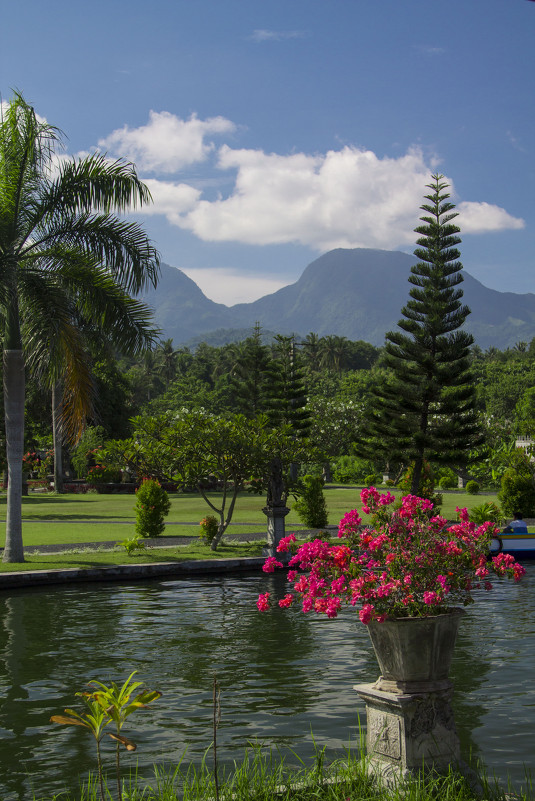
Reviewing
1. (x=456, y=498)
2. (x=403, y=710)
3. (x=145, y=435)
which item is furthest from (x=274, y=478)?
(x=456, y=498)

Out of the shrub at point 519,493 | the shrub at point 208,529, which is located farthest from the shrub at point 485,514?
the shrub at point 208,529

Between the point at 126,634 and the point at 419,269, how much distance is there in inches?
962

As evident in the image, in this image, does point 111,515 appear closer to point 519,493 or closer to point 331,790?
point 519,493

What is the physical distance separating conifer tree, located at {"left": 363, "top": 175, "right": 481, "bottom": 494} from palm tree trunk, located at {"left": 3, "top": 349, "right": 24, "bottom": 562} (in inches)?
730

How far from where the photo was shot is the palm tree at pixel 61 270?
16.9m

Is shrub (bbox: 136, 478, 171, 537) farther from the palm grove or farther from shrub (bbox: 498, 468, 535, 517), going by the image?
shrub (bbox: 498, 468, 535, 517)

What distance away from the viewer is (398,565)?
211 inches

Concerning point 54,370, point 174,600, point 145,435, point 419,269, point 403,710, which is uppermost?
point 419,269

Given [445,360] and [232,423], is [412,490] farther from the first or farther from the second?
[232,423]

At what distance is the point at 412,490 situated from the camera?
31016mm

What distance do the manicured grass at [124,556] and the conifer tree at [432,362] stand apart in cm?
1403

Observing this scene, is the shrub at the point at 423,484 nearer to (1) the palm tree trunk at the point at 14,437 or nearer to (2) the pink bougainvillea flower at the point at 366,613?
(1) the palm tree trunk at the point at 14,437

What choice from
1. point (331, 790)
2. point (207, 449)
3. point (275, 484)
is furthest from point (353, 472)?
point (331, 790)

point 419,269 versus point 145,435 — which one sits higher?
point 419,269
